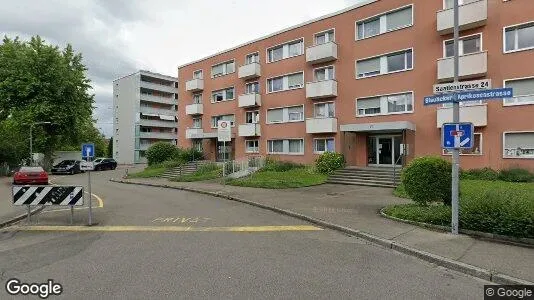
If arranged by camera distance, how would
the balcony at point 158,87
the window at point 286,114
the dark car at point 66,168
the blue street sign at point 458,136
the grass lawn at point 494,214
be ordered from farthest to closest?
the balcony at point 158,87
the dark car at point 66,168
the window at point 286,114
the blue street sign at point 458,136
the grass lawn at point 494,214

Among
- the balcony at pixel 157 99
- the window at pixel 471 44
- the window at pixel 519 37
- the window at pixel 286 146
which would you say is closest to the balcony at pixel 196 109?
the window at pixel 286 146

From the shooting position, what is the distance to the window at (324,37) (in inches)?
1046

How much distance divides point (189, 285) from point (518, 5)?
21570mm

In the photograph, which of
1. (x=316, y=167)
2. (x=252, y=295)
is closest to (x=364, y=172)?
(x=316, y=167)

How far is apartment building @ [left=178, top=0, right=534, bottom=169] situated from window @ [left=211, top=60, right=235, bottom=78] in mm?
101

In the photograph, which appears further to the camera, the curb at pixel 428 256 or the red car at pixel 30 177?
the red car at pixel 30 177

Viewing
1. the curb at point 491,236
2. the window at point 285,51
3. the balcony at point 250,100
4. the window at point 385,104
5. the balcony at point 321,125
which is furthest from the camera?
the balcony at point 250,100

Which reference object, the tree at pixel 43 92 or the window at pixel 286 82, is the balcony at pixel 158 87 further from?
the window at pixel 286 82

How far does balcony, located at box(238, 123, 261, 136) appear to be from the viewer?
30922 mm

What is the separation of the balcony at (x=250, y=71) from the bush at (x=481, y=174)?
1852 cm

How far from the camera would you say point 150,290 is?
4.81 m

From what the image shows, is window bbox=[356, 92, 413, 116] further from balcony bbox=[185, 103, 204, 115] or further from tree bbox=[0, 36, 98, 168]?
tree bbox=[0, 36, 98, 168]

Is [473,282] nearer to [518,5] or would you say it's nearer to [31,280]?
[31,280]

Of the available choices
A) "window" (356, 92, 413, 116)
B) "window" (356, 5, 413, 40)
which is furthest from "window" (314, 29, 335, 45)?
"window" (356, 92, 413, 116)
